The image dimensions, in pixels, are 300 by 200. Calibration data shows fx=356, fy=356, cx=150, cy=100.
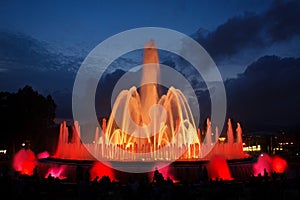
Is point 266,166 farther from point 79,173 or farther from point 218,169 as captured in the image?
point 79,173

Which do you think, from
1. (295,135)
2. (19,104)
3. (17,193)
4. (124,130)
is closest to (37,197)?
(17,193)

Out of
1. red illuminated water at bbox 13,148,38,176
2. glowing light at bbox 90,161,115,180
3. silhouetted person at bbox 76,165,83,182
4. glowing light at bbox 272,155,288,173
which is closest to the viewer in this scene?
silhouetted person at bbox 76,165,83,182

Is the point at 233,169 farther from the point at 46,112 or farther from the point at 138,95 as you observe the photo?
the point at 46,112

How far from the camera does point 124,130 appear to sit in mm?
30016

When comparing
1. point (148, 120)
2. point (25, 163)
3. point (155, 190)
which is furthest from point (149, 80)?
point (155, 190)

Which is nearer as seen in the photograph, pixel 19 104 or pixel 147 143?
pixel 147 143

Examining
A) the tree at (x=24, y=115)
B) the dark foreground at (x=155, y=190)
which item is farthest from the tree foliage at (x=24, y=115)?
the dark foreground at (x=155, y=190)

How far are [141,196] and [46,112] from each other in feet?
121

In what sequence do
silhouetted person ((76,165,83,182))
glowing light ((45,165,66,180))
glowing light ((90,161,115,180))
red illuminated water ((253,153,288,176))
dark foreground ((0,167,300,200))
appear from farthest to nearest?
red illuminated water ((253,153,288,176)), glowing light ((45,165,66,180)), glowing light ((90,161,115,180)), silhouetted person ((76,165,83,182)), dark foreground ((0,167,300,200))

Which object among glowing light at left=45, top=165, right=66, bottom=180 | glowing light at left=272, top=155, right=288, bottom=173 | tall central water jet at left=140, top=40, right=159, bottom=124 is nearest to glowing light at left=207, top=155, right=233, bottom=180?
glowing light at left=272, top=155, right=288, bottom=173

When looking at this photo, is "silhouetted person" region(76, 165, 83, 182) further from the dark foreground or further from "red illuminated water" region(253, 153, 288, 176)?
"red illuminated water" region(253, 153, 288, 176)

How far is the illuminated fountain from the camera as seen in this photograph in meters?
24.8

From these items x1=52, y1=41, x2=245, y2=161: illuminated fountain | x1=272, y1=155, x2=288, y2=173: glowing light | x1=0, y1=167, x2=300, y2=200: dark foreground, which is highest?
x1=52, y1=41, x2=245, y2=161: illuminated fountain

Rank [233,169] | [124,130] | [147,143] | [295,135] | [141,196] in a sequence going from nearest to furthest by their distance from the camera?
1. [141,196]
2. [233,169]
3. [147,143]
4. [124,130]
5. [295,135]
